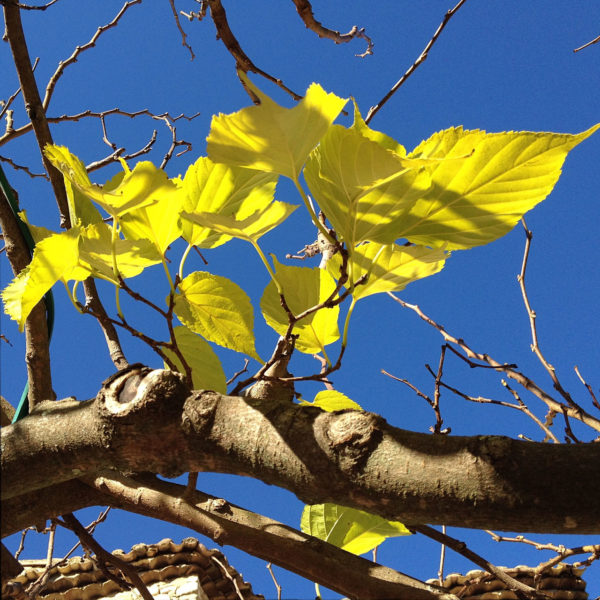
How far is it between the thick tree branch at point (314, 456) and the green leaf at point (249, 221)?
0.13 meters

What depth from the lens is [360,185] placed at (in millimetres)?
411

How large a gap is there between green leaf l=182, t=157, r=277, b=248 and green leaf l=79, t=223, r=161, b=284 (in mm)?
61

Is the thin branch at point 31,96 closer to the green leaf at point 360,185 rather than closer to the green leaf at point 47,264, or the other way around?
the green leaf at point 47,264

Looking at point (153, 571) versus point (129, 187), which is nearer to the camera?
point (129, 187)

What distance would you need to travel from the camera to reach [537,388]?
4.88ft

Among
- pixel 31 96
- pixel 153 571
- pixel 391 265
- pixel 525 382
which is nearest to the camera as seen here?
pixel 391 265

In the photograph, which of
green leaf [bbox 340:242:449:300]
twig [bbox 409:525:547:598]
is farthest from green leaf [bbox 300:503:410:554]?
green leaf [bbox 340:242:449:300]

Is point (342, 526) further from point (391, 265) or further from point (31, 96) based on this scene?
point (31, 96)

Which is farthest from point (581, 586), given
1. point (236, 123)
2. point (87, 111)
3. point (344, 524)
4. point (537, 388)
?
point (236, 123)

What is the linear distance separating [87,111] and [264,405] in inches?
58.9

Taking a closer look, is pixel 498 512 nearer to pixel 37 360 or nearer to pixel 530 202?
pixel 530 202

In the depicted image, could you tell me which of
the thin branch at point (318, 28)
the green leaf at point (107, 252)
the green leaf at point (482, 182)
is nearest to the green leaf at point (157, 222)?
the green leaf at point (107, 252)

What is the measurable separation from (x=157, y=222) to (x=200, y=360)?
0.19 m

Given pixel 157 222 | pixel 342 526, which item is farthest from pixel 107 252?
pixel 342 526
